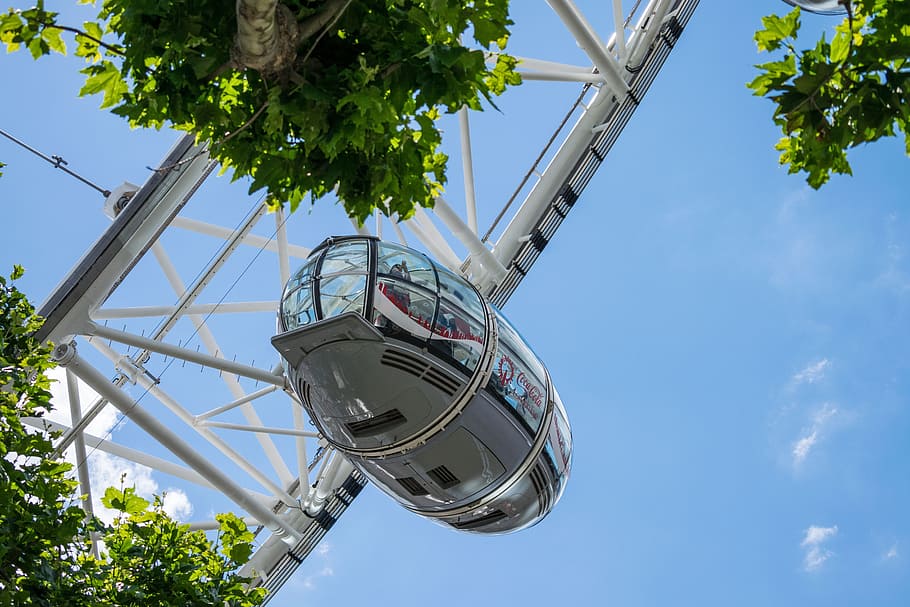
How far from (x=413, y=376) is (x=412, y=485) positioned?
1.56 meters

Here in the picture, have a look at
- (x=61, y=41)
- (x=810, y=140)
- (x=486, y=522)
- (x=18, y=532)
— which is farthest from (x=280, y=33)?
(x=486, y=522)

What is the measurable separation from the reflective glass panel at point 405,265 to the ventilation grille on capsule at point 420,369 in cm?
80

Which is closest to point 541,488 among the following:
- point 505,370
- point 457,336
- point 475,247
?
point 505,370

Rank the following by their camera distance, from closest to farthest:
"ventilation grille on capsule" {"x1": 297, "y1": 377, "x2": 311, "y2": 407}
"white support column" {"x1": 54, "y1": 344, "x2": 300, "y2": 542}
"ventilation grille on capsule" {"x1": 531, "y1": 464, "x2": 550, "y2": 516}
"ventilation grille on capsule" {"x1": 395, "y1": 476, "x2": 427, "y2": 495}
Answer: "ventilation grille on capsule" {"x1": 297, "y1": 377, "x2": 311, "y2": 407} → "ventilation grille on capsule" {"x1": 395, "y1": 476, "x2": 427, "y2": 495} → "ventilation grille on capsule" {"x1": 531, "y1": 464, "x2": 550, "y2": 516} → "white support column" {"x1": 54, "y1": 344, "x2": 300, "y2": 542}

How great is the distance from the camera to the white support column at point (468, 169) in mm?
14016

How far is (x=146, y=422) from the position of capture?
12.4 m

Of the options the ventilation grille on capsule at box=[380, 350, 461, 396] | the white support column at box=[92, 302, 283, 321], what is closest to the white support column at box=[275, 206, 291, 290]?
the white support column at box=[92, 302, 283, 321]

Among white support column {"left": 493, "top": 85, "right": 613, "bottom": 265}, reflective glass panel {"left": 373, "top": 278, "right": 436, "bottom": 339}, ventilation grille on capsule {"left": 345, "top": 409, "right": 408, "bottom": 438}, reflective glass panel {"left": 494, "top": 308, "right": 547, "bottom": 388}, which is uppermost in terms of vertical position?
white support column {"left": 493, "top": 85, "right": 613, "bottom": 265}

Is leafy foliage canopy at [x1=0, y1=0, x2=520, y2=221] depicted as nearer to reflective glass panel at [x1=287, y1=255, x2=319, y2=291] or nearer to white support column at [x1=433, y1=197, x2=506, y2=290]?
reflective glass panel at [x1=287, y1=255, x2=319, y2=291]

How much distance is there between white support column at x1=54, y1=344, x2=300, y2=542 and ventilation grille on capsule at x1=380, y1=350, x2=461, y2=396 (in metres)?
4.73

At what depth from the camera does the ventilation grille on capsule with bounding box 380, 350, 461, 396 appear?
352 inches

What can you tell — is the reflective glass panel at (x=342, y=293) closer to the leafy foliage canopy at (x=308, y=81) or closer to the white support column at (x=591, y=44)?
the leafy foliage canopy at (x=308, y=81)

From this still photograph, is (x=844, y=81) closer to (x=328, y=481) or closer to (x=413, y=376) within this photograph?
(x=413, y=376)

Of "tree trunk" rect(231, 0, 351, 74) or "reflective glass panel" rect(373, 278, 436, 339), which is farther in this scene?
"reflective glass panel" rect(373, 278, 436, 339)
